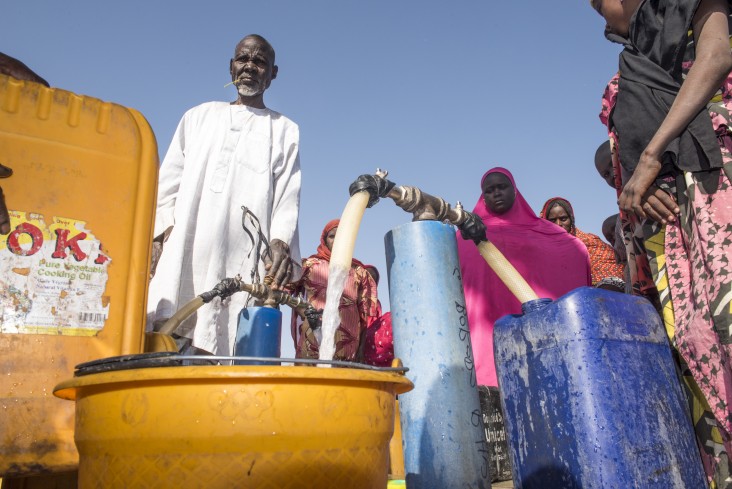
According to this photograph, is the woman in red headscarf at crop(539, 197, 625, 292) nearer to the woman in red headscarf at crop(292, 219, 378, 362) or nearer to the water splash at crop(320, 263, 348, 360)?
the woman in red headscarf at crop(292, 219, 378, 362)

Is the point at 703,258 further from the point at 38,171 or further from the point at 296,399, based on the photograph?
the point at 38,171

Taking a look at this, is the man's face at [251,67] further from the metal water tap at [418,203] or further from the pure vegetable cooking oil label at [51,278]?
the pure vegetable cooking oil label at [51,278]

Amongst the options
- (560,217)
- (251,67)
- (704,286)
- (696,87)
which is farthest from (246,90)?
(560,217)

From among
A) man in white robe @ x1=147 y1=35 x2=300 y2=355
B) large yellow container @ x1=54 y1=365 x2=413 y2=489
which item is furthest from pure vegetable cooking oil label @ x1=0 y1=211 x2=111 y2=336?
man in white robe @ x1=147 y1=35 x2=300 y2=355

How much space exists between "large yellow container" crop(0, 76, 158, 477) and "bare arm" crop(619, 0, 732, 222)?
4.98ft

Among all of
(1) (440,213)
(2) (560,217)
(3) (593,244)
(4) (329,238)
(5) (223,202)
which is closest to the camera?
(1) (440,213)

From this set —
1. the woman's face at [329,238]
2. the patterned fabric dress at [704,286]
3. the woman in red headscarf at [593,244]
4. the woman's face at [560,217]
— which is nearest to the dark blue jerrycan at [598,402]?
the patterned fabric dress at [704,286]

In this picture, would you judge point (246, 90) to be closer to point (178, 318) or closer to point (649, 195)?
point (178, 318)

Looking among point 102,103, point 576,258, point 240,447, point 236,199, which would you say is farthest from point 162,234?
point 576,258

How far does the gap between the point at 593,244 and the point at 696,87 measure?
159 inches

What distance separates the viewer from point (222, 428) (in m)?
0.97

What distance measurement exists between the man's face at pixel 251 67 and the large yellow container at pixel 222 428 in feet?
9.20

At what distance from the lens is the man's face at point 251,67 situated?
356 cm

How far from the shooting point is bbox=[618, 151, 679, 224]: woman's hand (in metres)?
1.74
